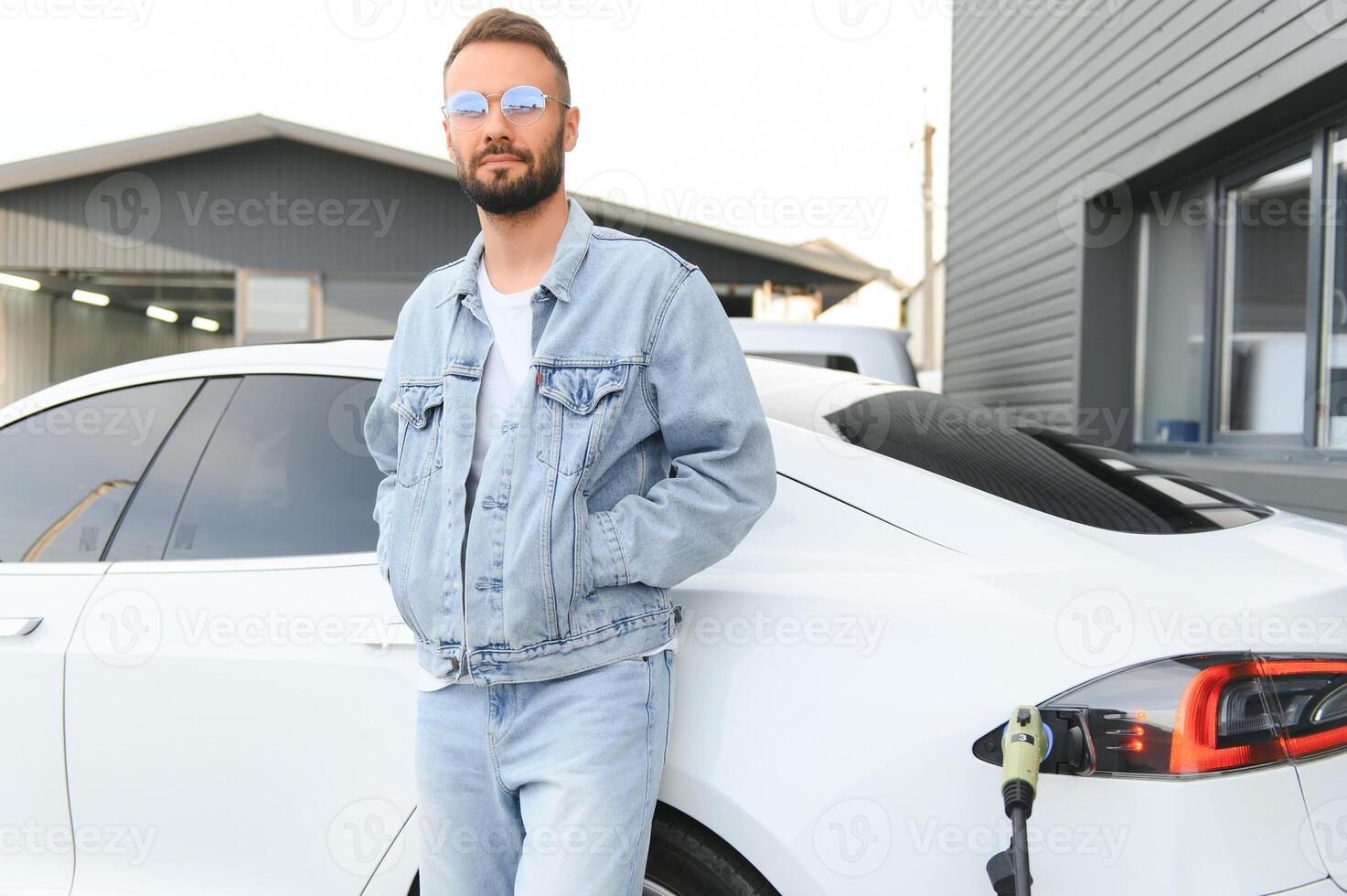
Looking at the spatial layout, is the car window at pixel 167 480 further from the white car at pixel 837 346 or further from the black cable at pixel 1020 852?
the white car at pixel 837 346

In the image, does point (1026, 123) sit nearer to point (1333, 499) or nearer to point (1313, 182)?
point (1313, 182)

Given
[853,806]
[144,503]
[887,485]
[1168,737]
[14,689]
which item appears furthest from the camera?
[144,503]

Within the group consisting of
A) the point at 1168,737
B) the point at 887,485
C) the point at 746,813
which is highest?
the point at 887,485

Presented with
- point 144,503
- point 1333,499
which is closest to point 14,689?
point 144,503

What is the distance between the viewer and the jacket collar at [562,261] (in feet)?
5.15

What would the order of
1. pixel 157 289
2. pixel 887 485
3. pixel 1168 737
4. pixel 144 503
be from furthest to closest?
1. pixel 157 289
2. pixel 144 503
3. pixel 887 485
4. pixel 1168 737

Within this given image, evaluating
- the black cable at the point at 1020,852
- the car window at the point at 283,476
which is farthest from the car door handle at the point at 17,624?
the black cable at the point at 1020,852

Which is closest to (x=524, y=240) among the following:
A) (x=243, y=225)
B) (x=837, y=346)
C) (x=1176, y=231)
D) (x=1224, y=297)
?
(x=837, y=346)

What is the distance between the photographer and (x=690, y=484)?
149 centimetres

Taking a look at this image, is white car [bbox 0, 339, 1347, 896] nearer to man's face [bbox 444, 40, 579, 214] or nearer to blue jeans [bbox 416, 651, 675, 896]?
blue jeans [bbox 416, 651, 675, 896]

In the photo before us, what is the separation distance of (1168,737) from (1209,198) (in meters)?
5.51

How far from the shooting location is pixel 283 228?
1273 centimetres

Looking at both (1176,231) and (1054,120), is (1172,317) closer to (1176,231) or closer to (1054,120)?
(1176,231)

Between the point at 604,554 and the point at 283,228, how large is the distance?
12.5 m
